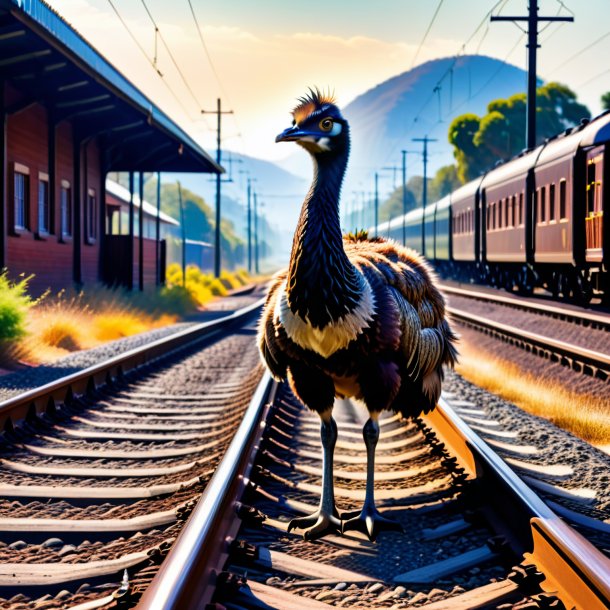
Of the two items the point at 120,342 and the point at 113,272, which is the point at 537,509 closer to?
the point at 120,342

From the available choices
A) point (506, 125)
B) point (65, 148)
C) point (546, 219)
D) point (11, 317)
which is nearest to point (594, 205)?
point (546, 219)

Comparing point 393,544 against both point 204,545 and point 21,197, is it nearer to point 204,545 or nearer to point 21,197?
point 204,545

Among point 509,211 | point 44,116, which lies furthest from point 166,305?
point 509,211

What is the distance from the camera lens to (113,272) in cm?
3039

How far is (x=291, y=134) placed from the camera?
4770 millimetres

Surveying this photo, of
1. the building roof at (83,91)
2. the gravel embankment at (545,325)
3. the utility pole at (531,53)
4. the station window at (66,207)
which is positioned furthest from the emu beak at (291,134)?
the utility pole at (531,53)

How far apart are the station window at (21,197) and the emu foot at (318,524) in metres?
18.5

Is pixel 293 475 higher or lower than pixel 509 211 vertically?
lower

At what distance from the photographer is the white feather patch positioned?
4730 mm

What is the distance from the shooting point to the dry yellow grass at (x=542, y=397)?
880cm

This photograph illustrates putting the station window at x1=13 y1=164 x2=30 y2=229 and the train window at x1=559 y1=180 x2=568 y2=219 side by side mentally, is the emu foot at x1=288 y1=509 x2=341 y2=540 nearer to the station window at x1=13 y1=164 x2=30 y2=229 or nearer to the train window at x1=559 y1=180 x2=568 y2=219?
the train window at x1=559 y1=180 x2=568 y2=219

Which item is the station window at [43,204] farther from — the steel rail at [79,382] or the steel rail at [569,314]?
the steel rail at [569,314]

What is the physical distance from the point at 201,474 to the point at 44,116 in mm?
19847

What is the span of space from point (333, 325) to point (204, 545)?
50.5 inches
